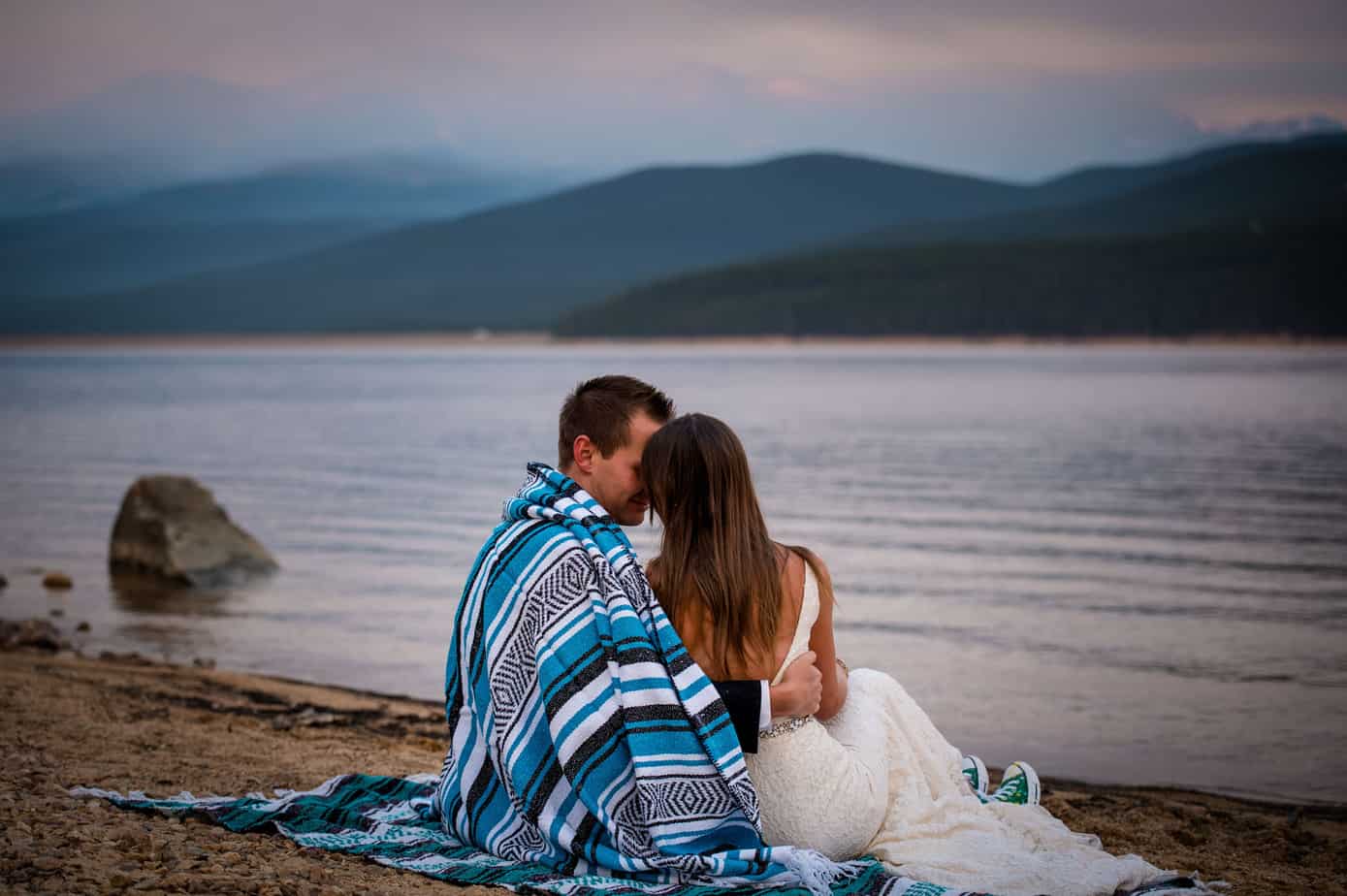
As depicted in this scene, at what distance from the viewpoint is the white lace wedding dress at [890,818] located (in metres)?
4.57

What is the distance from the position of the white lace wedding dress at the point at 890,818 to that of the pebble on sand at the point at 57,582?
13135 mm

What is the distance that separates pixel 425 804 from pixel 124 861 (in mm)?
1327

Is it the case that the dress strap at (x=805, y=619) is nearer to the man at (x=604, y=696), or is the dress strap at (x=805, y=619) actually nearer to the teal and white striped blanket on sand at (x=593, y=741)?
the man at (x=604, y=696)

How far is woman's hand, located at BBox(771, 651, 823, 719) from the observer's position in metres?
4.49

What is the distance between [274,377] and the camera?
96.4 meters

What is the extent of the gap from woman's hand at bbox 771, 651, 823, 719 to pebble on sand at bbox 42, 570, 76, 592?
13.2 metres

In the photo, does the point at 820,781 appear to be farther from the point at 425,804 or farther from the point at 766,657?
the point at 425,804

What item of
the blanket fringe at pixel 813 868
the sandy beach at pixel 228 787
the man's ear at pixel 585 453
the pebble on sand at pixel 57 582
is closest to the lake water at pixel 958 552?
the pebble on sand at pixel 57 582

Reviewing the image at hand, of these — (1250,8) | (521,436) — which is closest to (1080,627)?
(521,436)

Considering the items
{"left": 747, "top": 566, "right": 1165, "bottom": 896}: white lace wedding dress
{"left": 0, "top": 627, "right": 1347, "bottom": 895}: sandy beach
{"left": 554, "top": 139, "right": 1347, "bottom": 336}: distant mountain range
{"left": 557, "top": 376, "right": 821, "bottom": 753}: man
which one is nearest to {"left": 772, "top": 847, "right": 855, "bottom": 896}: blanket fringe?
{"left": 747, "top": 566, "right": 1165, "bottom": 896}: white lace wedding dress

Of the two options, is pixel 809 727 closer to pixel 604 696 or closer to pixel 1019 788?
pixel 604 696

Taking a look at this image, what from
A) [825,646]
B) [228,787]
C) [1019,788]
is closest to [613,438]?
[825,646]

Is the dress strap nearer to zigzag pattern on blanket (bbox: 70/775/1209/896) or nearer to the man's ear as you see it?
zigzag pattern on blanket (bbox: 70/775/1209/896)

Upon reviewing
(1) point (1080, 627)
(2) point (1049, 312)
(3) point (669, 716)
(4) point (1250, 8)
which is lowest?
(1) point (1080, 627)
